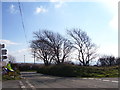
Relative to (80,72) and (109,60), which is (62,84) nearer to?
(80,72)

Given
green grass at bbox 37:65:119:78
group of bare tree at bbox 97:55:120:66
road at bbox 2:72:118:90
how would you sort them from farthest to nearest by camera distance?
group of bare tree at bbox 97:55:120:66 < green grass at bbox 37:65:119:78 < road at bbox 2:72:118:90

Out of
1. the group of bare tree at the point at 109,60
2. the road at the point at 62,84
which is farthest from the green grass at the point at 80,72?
the group of bare tree at the point at 109,60

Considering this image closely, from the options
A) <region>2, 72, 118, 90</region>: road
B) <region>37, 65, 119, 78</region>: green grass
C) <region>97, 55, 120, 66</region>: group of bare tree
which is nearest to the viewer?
<region>2, 72, 118, 90</region>: road

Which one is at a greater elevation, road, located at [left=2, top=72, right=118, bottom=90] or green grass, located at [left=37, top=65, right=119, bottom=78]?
road, located at [left=2, top=72, right=118, bottom=90]

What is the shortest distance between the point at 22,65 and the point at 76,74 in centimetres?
5406

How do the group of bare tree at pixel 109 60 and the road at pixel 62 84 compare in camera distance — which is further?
the group of bare tree at pixel 109 60

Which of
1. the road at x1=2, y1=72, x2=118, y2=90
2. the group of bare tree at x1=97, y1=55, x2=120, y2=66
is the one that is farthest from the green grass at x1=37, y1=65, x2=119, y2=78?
A: the group of bare tree at x1=97, y1=55, x2=120, y2=66

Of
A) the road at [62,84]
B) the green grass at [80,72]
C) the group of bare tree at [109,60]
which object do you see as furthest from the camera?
the group of bare tree at [109,60]

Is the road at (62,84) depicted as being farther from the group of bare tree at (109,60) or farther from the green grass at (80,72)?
the group of bare tree at (109,60)

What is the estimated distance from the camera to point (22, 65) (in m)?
84.8

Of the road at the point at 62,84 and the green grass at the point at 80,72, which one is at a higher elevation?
the road at the point at 62,84

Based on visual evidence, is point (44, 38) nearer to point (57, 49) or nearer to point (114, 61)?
point (57, 49)

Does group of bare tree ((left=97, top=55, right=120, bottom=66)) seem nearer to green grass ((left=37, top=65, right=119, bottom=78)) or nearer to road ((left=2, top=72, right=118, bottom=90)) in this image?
Result: green grass ((left=37, top=65, right=119, bottom=78))

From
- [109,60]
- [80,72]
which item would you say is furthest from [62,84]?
[109,60]
